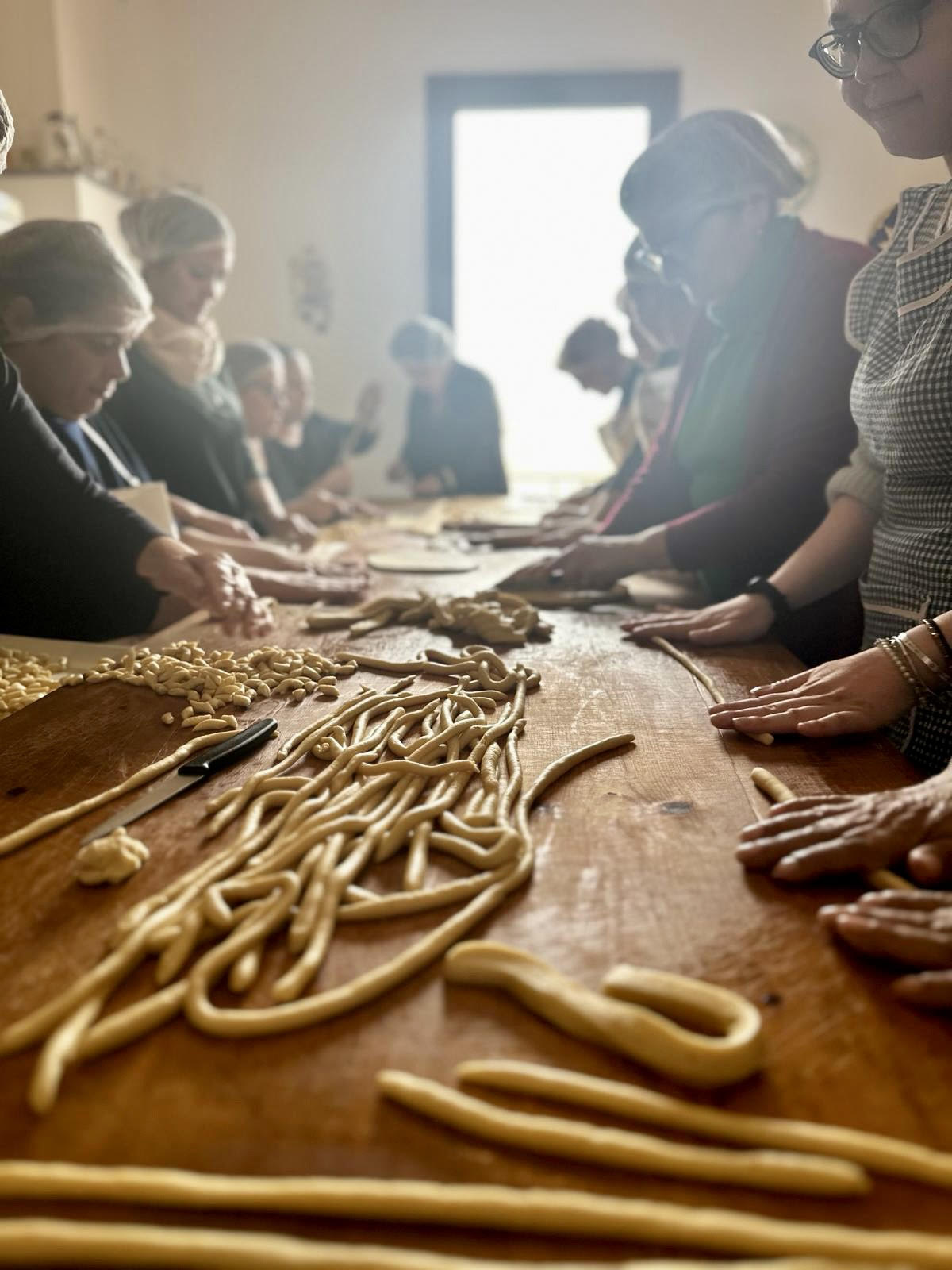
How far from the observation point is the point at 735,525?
7.02ft

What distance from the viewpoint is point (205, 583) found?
1962 mm

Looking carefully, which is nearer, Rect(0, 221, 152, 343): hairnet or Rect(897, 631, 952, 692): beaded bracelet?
Rect(897, 631, 952, 692): beaded bracelet

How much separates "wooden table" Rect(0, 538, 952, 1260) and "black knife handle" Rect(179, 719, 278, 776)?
3cm

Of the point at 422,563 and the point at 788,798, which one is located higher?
the point at 788,798

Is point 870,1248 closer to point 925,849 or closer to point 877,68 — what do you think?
point 925,849

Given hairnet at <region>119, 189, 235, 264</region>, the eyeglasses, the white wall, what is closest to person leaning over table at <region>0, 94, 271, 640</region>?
the eyeglasses

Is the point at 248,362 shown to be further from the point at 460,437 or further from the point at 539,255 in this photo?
the point at 539,255

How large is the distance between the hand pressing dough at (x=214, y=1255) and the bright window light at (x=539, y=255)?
280 inches

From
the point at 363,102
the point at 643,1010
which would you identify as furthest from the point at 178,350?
the point at 363,102

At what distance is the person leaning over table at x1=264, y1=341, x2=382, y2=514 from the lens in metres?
5.80

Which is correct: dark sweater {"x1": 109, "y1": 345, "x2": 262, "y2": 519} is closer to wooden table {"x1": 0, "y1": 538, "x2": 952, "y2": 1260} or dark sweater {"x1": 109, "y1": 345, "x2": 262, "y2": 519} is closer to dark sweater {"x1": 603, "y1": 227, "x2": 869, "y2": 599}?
dark sweater {"x1": 603, "y1": 227, "x2": 869, "y2": 599}

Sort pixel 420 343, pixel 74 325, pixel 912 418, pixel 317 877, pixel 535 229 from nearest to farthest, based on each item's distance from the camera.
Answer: pixel 317 877
pixel 912 418
pixel 74 325
pixel 420 343
pixel 535 229

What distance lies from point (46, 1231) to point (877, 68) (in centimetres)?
151

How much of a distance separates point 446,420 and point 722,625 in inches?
205
